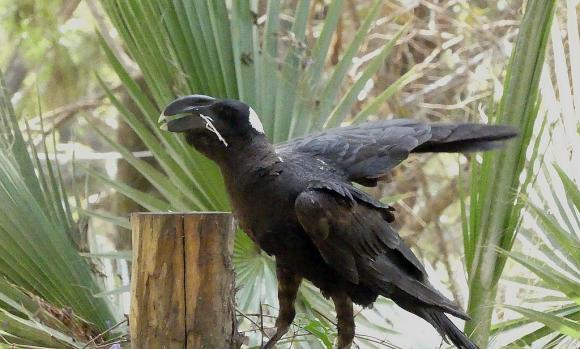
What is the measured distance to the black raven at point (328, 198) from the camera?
7.09 feet

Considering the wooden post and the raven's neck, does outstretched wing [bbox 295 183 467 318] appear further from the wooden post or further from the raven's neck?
the wooden post

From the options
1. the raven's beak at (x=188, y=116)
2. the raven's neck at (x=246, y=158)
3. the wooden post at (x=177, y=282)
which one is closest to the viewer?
the wooden post at (x=177, y=282)

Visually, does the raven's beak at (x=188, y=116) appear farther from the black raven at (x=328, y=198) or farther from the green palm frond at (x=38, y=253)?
the green palm frond at (x=38, y=253)

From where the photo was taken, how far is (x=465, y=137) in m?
2.35

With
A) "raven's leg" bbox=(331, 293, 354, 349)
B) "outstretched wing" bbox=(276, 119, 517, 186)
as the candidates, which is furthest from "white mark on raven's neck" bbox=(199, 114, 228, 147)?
"raven's leg" bbox=(331, 293, 354, 349)

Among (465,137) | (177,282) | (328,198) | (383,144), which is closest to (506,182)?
(465,137)

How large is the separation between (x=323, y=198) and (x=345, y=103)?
2.90 feet

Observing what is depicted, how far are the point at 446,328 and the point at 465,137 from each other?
20.0 inches

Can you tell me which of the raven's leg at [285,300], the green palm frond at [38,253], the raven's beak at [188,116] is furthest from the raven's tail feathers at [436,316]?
the green palm frond at [38,253]

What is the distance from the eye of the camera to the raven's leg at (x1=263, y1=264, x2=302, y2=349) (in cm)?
238

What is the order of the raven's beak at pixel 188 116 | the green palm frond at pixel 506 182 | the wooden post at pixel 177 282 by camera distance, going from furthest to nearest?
1. the green palm frond at pixel 506 182
2. the raven's beak at pixel 188 116
3. the wooden post at pixel 177 282

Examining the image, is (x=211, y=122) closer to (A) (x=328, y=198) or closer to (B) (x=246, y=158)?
(B) (x=246, y=158)

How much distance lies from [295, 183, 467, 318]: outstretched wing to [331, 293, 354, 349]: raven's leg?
88 mm

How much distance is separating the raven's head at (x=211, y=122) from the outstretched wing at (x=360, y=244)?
221 millimetres
